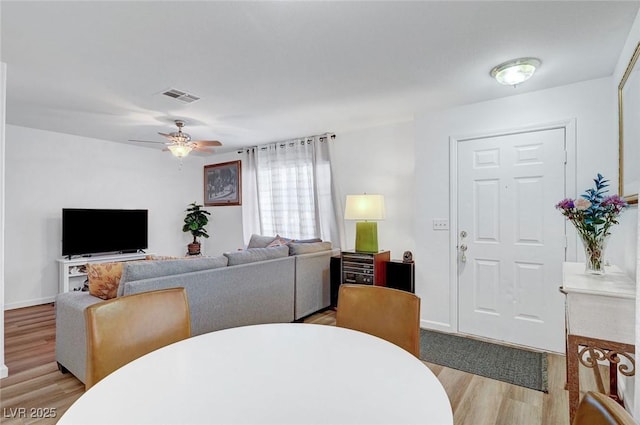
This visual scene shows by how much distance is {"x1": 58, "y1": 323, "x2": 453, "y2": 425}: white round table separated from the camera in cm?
83

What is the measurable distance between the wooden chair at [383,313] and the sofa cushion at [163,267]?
1.52 meters

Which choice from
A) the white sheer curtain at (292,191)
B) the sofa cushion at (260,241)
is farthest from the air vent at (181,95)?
the sofa cushion at (260,241)

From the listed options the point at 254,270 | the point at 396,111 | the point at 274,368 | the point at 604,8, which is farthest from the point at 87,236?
the point at 604,8

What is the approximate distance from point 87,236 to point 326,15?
4.55 metres

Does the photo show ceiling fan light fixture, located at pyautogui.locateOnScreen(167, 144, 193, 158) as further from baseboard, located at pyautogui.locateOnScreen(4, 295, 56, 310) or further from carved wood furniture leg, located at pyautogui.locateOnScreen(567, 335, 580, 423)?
carved wood furniture leg, located at pyautogui.locateOnScreen(567, 335, 580, 423)

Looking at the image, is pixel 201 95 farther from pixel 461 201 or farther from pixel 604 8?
pixel 604 8

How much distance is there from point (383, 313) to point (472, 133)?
8.02ft

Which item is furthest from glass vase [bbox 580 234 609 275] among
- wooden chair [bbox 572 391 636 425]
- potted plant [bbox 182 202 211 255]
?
potted plant [bbox 182 202 211 255]

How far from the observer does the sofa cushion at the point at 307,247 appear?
378cm

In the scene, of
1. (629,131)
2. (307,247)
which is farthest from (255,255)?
(629,131)

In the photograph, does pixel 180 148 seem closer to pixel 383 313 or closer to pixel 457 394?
pixel 383 313

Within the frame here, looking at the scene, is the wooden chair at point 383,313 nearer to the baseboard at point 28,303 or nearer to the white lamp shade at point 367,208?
the white lamp shade at point 367,208

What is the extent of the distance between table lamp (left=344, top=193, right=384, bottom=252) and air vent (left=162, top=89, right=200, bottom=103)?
2.00 meters

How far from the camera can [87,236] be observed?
4.68 metres
